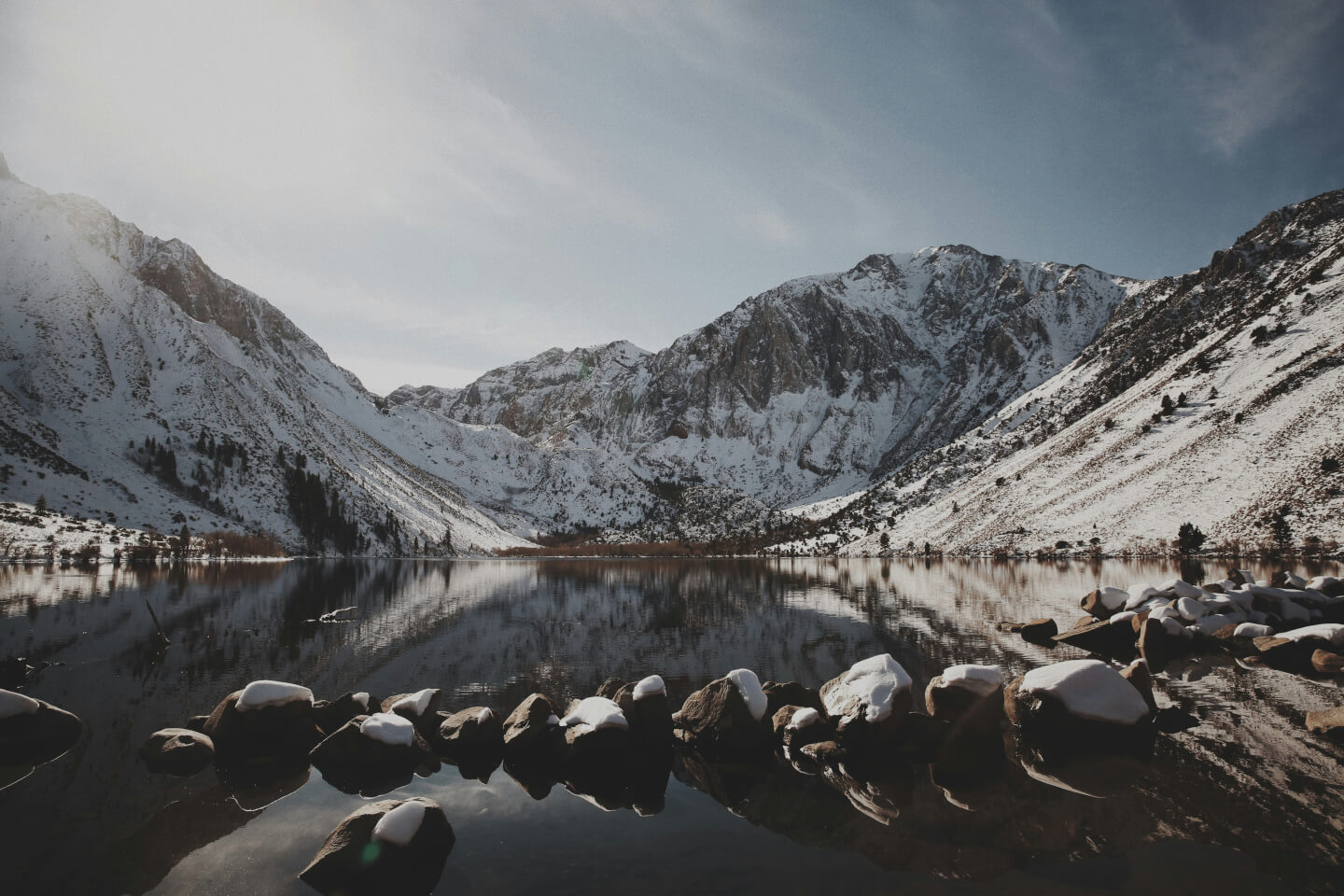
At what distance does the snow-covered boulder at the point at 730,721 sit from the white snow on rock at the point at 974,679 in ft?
18.8

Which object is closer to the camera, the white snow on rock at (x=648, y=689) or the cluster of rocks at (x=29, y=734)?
the cluster of rocks at (x=29, y=734)

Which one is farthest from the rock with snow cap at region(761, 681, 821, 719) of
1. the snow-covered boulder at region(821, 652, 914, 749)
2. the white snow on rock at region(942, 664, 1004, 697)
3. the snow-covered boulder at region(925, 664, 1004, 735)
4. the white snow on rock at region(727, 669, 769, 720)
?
the white snow on rock at region(942, 664, 1004, 697)

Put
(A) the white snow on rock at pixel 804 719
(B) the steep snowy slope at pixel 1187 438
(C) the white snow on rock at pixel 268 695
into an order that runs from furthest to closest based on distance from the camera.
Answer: (B) the steep snowy slope at pixel 1187 438 → (A) the white snow on rock at pixel 804 719 → (C) the white snow on rock at pixel 268 695

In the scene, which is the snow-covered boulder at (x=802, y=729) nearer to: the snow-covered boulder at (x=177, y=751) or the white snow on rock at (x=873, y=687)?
the white snow on rock at (x=873, y=687)

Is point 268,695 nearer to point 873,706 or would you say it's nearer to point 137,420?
point 873,706

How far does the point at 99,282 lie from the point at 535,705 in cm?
23015

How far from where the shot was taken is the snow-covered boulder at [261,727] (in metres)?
17.0

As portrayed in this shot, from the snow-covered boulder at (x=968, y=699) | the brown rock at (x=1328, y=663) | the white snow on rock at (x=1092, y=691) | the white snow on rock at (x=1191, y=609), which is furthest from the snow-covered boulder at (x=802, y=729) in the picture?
the white snow on rock at (x=1191, y=609)

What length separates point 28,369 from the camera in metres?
142

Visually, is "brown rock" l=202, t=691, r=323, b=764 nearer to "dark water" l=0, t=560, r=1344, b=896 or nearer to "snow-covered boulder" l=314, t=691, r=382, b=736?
"snow-covered boulder" l=314, t=691, r=382, b=736

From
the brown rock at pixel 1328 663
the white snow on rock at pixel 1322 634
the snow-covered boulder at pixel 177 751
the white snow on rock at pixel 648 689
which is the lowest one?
the snow-covered boulder at pixel 177 751

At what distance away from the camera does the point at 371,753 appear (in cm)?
1603

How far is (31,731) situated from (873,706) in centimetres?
2253

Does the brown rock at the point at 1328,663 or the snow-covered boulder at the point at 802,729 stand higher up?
the brown rock at the point at 1328,663
